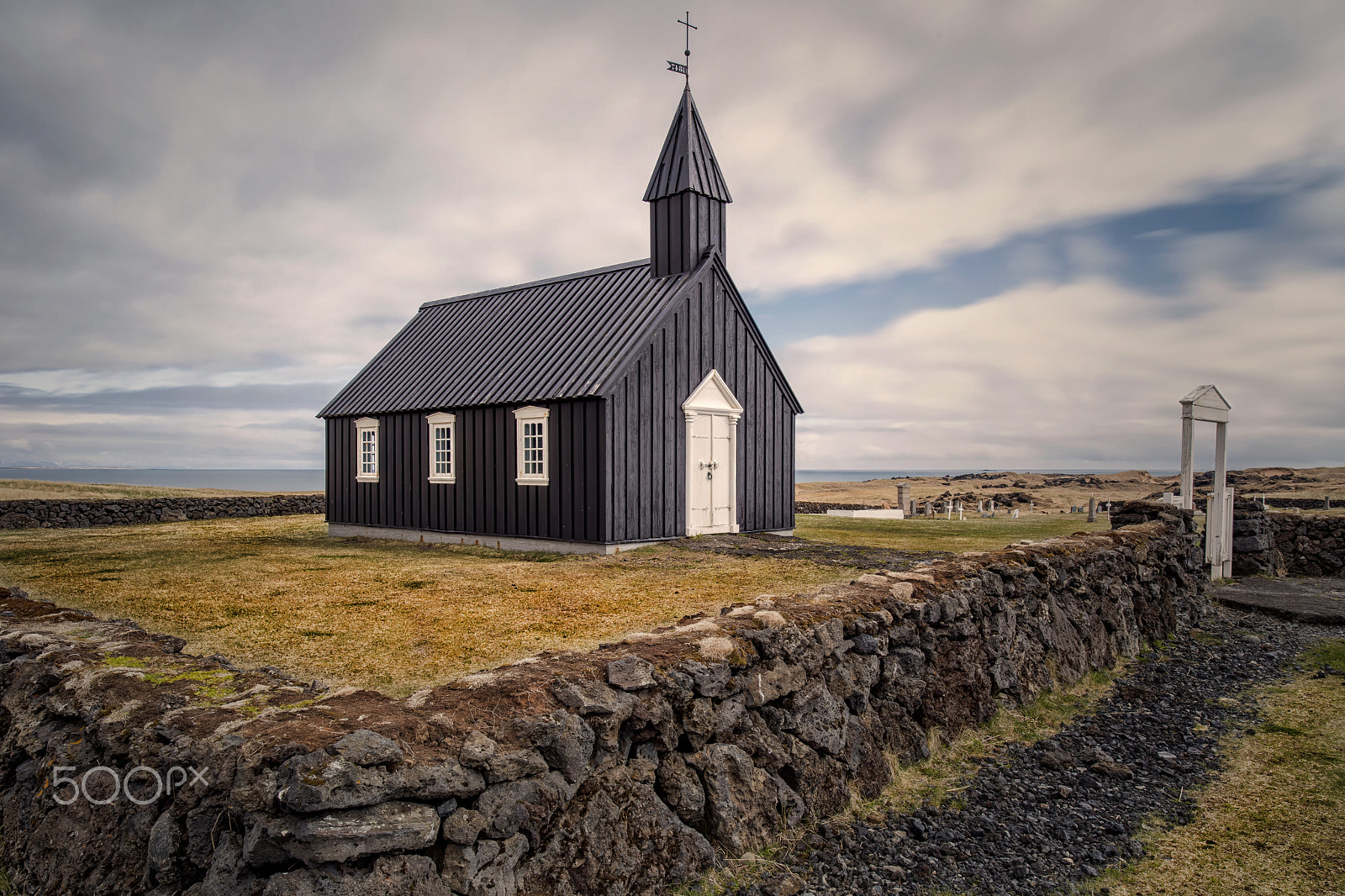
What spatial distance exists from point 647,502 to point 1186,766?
11157mm

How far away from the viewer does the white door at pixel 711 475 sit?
1856 centimetres

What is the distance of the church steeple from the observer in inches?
771

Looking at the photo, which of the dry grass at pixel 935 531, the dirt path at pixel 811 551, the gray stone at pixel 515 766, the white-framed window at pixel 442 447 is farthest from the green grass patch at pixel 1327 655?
the white-framed window at pixel 442 447

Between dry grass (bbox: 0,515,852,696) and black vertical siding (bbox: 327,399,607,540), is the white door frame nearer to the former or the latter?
dry grass (bbox: 0,515,852,696)

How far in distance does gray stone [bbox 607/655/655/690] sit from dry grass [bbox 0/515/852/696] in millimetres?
2314

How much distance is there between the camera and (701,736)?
5.80 meters

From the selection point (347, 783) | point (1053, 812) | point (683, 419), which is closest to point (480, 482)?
point (683, 419)

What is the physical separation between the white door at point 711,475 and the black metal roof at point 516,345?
115 inches

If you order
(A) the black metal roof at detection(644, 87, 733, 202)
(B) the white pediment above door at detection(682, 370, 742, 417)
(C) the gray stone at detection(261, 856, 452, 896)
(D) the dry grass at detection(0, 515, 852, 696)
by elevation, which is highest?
(A) the black metal roof at detection(644, 87, 733, 202)

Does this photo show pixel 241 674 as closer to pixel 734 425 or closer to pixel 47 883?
pixel 47 883

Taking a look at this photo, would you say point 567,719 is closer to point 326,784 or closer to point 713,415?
point 326,784

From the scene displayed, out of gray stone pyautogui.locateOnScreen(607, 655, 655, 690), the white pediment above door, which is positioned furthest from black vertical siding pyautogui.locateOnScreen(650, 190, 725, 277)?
gray stone pyautogui.locateOnScreen(607, 655, 655, 690)

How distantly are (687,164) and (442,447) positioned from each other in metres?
9.49

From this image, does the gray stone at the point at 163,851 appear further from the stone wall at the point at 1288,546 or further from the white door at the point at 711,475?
the stone wall at the point at 1288,546
